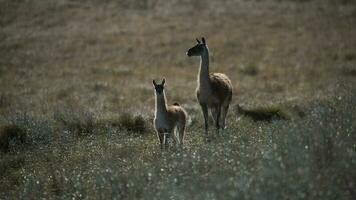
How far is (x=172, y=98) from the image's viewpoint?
2123 cm

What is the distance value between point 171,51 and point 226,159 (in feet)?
67.4

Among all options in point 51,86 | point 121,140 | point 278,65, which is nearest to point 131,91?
point 51,86

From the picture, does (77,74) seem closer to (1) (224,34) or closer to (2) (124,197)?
(1) (224,34)

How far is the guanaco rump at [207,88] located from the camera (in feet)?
47.4

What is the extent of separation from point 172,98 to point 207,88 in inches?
270

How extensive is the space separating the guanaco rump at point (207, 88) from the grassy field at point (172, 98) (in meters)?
0.63

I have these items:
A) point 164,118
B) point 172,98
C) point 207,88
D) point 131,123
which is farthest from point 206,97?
point 172,98

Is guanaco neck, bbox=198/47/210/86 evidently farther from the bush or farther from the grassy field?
the bush

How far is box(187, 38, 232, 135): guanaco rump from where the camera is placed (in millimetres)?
14438

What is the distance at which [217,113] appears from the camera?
14.7 metres

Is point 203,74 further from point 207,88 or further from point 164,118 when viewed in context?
point 164,118

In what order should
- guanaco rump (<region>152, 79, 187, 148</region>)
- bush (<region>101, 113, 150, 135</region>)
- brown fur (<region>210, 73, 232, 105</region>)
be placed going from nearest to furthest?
guanaco rump (<region>152, 79, 187, 148</region>)
brown fur (<region>210, 73, 232, 105</region>)
bush (<region>101, 113, 150, 135</region>)

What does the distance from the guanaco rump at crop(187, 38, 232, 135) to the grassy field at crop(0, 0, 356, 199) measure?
Answer: 63cm

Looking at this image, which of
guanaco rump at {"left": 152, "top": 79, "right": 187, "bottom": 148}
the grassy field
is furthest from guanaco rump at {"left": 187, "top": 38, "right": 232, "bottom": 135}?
guanaco rump at {"left": 152, "top": 79, "right": 187, "bottom": 148}
